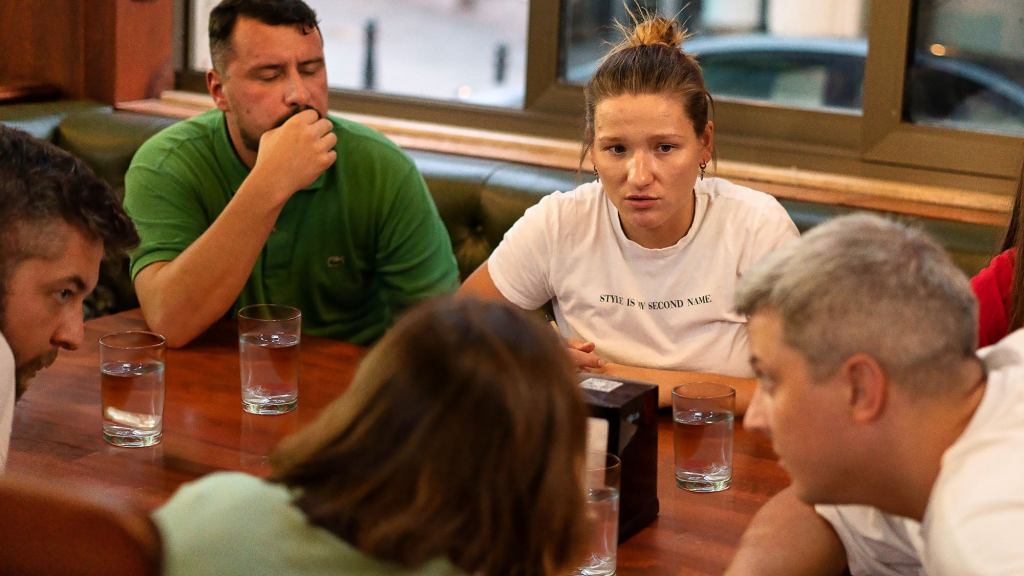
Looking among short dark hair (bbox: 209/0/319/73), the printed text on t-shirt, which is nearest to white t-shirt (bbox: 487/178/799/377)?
the printed text on t-shirt

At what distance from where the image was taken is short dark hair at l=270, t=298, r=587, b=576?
1000mm

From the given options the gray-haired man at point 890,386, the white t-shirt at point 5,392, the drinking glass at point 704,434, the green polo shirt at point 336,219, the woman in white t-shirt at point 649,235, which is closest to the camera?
the gray-haired man at point 890,386

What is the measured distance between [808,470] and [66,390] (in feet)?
3.86

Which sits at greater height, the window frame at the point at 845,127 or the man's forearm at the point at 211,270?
the window frame at the point at 845,127

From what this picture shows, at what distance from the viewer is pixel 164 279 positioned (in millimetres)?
2275

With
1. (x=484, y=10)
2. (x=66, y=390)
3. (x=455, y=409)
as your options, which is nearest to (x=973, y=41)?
(x=484, y=10)

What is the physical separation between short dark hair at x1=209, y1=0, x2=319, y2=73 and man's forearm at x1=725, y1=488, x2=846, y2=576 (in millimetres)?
1456

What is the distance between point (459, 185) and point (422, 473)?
1.97 m

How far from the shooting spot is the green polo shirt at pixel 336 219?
8.31 ft

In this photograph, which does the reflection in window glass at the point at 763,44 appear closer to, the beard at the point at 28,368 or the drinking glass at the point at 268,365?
the drinking glass at the point at 268,365

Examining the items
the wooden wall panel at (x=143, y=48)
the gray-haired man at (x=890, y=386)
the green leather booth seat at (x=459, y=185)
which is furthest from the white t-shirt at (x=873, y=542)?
the wooden wall panel at (x=143, y=48)

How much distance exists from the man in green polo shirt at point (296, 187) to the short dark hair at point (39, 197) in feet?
2.51

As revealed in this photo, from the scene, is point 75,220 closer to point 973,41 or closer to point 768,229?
point 768,229

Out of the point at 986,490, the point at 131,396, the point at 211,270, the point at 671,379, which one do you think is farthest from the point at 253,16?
the point at 986,490
